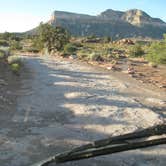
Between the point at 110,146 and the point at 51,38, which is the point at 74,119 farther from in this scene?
the point at 51,38

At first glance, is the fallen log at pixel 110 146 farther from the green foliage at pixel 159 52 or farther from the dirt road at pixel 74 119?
the green foliage at pixel 159 52

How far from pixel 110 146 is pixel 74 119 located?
21.5 ft

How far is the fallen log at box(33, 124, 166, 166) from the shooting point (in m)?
4.56

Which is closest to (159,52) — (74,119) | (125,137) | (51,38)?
(74,119)

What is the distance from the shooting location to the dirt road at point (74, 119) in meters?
7.99

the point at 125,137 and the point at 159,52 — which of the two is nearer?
the point at 125,137

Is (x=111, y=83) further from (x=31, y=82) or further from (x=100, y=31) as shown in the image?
(x=100, y=31)

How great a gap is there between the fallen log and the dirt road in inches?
104

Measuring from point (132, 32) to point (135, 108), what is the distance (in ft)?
606

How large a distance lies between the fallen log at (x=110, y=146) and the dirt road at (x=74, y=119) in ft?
8.68

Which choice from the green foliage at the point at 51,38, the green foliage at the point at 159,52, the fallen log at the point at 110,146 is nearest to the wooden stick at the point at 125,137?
the fallen log at the point at 110,146

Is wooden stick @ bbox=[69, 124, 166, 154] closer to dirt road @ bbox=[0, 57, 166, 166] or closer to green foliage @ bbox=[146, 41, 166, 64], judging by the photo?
dirt road @ bbox=[0, 57, 166, 166]

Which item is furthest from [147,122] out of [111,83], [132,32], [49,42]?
[132,32]

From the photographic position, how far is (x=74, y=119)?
36.7 ft
